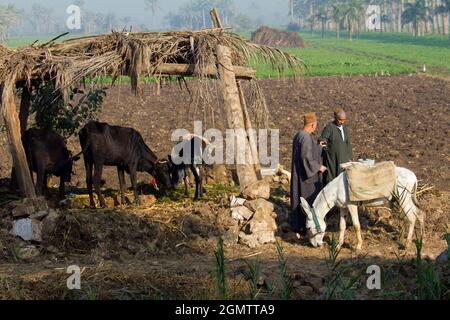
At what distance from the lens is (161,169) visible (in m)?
13.8

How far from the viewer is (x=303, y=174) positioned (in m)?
11.6

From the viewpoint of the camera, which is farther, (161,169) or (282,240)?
(161,169)

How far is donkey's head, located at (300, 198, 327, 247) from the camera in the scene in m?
10.9

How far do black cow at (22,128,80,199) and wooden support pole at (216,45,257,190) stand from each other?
104 inches


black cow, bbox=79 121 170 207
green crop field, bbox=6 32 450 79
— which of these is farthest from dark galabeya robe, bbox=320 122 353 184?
green crop field, bbox=6 32 450 79

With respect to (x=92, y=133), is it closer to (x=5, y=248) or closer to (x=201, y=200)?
(x=201, y=200)

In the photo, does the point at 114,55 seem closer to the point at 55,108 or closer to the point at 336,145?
the point at 55,108

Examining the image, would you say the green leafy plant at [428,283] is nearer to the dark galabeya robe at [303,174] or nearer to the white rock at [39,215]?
the dark galabeya robe at [303,174]

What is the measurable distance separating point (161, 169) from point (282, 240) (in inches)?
124

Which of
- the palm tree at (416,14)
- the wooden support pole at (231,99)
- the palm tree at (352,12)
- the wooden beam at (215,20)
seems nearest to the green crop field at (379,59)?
the palm tree at (416,14)

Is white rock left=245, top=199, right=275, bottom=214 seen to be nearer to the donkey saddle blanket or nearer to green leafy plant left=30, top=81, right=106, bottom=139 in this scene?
the donkey saddle blanket
